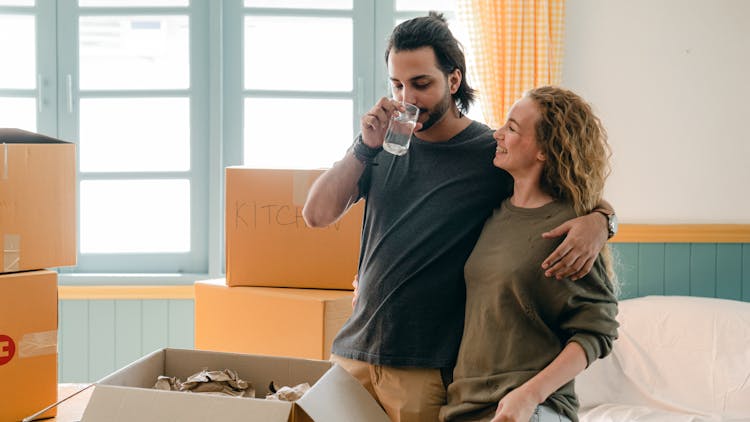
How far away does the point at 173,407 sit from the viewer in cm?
117

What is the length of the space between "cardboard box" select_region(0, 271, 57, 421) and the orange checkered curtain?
2005mm

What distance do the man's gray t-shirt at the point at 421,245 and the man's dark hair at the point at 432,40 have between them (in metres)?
0.15

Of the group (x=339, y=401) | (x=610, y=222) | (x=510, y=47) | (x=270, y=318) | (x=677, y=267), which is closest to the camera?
(x=339, y=401)

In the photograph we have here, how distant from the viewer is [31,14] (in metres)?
3.35

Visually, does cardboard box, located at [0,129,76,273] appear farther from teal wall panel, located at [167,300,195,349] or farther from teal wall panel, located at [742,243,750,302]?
teal wall panel, located at [742,243,750,302]

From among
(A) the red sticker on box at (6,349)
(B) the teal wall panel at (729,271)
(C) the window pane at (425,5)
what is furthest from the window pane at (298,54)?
(A) the red sticker on box at (6,349)

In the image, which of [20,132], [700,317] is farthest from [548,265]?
[700,317]

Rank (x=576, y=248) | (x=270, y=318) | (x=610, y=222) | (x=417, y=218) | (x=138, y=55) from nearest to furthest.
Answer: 1. (x=576, y=248)
2. (x=610, y=222)
3. (x=417, y=218)
4. (x=270, y=318)
5. (x=138, y=55)

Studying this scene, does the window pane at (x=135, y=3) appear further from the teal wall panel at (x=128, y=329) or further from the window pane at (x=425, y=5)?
the teal wall panel at (x=128, y=329)

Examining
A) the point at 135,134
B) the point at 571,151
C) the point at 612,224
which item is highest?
the point at 135,134

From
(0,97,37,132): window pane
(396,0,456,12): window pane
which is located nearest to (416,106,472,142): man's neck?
(396,0,456,12): window pane

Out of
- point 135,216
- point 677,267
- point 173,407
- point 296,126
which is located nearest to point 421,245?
point 173,407

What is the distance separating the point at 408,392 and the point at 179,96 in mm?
2271

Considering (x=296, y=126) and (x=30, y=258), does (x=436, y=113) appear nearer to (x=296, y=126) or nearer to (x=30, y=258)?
(x=30, y=258)
